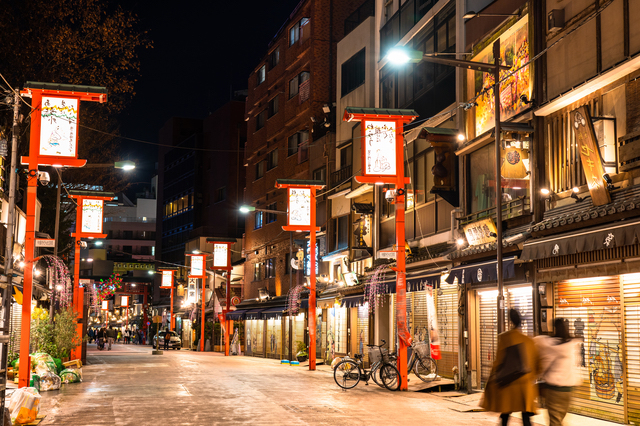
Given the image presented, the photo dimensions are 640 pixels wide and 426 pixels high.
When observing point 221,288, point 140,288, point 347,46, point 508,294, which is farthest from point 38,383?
point 140,288

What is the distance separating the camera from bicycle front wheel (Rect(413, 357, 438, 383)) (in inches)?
894

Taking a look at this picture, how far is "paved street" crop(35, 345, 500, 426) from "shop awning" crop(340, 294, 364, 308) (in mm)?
5648

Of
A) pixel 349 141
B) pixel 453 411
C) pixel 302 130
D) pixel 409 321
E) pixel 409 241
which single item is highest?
pixel 302 130

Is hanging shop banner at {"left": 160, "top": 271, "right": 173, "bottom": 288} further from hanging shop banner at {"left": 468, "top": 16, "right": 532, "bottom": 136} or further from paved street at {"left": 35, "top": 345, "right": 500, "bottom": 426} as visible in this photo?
hanging shop banner at {"left": 468, "top": 16, "right": 532, "bottom": 136}

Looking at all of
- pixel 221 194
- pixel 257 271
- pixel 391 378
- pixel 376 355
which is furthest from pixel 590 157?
pixel 221 194

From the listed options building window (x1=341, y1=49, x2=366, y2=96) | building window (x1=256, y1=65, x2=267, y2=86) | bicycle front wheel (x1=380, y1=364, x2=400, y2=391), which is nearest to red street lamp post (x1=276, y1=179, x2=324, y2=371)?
building window (x1=341, y1=49, x2=366, y2=96)

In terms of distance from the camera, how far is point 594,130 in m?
15.0

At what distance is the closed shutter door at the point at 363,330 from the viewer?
106ft

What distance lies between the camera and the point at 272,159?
54.7m

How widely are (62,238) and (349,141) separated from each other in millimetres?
19953

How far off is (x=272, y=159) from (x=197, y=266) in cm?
1154

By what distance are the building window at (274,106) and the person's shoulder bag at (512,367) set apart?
4570 centimetres

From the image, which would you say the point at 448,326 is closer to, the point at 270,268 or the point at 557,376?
the point at 557,376

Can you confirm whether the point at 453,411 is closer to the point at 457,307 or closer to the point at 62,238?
the point at 457,307
